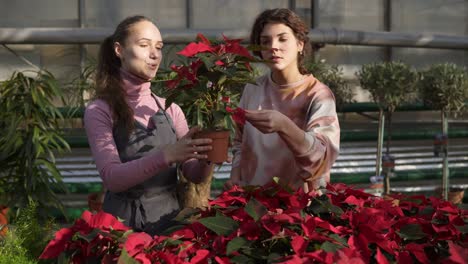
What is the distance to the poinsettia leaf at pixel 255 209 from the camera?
3.92ft

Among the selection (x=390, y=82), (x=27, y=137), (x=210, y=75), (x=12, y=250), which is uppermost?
(x=210, y=75)

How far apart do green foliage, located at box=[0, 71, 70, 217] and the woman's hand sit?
262 centimetres

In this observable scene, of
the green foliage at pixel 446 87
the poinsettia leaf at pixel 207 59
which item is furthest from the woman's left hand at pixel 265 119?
the green foliage at pixel 446 87

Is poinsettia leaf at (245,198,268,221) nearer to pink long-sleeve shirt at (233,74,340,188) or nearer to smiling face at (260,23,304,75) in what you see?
pink long-sleeve shirt at (233,74,340,188)

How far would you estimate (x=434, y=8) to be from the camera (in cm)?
927

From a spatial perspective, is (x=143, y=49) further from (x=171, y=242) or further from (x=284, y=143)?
(x=171, y=242)

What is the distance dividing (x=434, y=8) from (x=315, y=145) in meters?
7.98

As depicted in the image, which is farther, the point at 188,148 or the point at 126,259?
the point at 188,148

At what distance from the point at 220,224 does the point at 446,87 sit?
534 centimetres

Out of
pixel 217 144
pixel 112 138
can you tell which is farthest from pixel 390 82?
pixel 217 144

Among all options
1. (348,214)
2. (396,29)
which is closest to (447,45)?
(396,29)

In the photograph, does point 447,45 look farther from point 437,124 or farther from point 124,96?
point 124,96

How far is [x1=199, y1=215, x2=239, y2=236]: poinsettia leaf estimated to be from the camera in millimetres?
1188

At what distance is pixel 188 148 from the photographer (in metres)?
1.66
